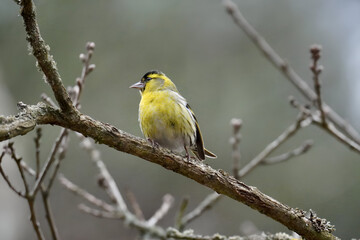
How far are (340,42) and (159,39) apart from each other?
4429 millimetres

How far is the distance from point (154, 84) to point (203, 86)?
6042 mm

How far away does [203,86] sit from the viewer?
34.9 ft

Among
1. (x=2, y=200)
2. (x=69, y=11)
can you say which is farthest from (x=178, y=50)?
(x=2, y=200)

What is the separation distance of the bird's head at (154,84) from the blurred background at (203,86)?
353 centimetres

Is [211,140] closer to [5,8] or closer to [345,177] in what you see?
[345,177]

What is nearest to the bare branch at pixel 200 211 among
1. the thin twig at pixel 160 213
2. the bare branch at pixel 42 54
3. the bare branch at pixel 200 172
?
the thin twig at pixel 160 213

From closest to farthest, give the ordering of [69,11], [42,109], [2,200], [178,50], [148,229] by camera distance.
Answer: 1. [148,229]
2. [42,109]
3. [2,200]
4. [69,11]
5. [178,50]

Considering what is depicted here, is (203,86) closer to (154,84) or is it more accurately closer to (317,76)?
(154,84)

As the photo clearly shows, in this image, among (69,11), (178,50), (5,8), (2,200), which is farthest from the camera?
(178,50)

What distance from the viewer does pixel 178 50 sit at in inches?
448

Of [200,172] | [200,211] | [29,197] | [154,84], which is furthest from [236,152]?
[29,197]

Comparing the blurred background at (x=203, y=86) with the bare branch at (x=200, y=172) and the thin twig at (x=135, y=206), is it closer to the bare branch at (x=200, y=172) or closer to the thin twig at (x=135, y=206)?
the thin twig at (x=135, y=206)

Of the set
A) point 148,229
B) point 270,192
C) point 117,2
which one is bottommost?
point 148,229

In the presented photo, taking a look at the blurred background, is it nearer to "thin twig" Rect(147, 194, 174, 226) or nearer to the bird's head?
the bird's head
